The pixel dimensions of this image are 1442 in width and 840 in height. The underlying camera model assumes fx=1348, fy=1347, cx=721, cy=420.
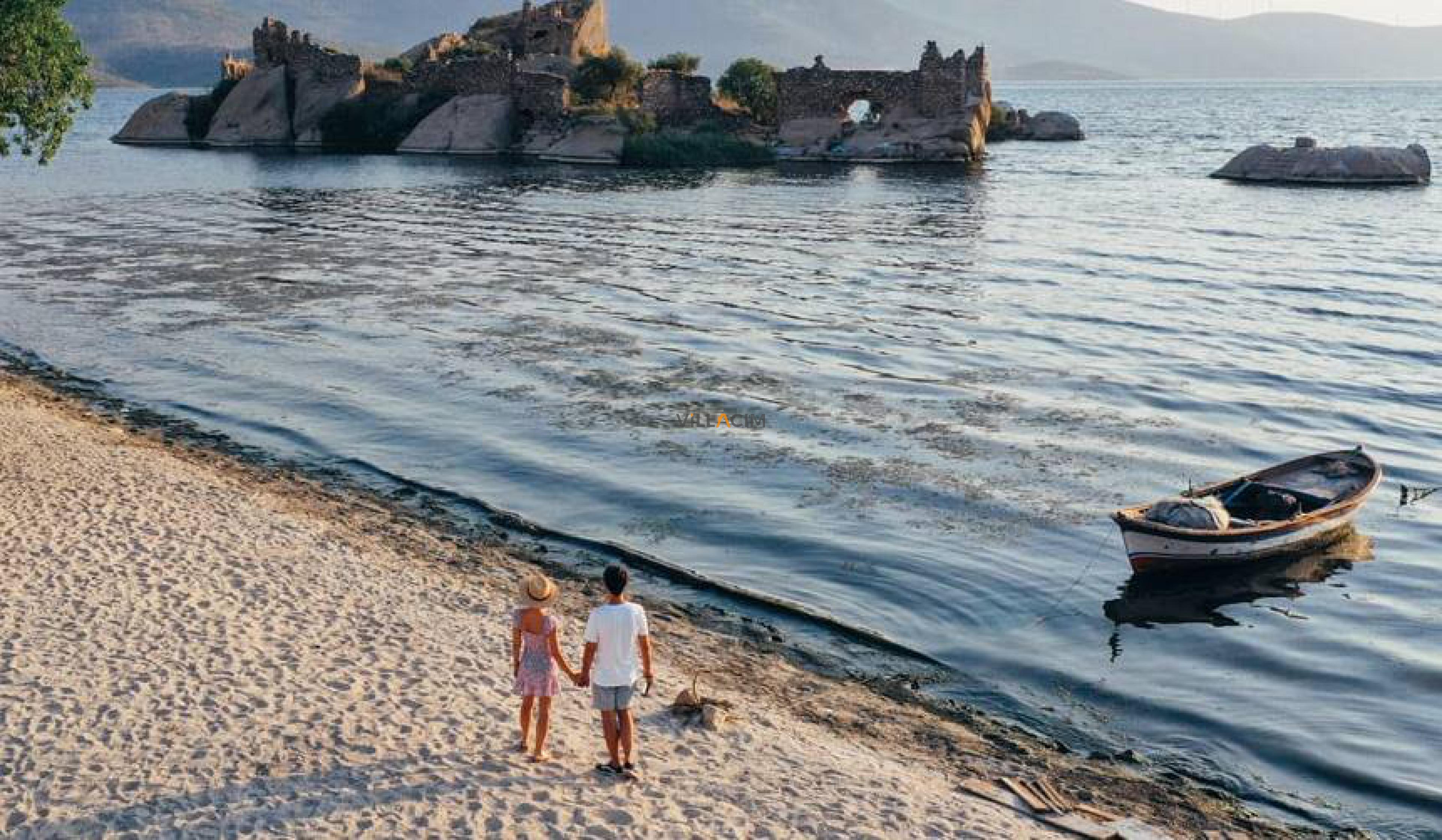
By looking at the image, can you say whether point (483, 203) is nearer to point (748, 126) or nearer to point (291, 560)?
point (748, 126)

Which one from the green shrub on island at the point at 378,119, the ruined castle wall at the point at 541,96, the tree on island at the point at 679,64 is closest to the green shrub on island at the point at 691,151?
the ruined castle wall at the point at 541,96

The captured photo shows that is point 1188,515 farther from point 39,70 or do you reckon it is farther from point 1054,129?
point 1054,129

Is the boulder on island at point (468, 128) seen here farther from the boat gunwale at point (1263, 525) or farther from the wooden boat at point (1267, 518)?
the wooden boat at point (1267, 518)

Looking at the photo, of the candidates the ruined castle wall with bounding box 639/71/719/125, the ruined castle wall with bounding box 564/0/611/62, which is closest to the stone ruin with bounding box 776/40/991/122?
the ruined castle wall with bounding box 639/71/719/125

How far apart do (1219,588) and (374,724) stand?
13.0m

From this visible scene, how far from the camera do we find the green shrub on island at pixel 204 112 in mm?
111750

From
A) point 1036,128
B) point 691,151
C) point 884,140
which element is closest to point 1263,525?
point 691,151

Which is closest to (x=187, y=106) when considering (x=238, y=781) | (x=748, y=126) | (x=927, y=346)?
(x=748, y=126)

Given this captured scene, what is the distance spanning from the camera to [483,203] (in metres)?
68.2

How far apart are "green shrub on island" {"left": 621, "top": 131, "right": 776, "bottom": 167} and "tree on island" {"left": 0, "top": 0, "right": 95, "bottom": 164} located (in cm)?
6344

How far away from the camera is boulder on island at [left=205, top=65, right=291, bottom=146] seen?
10781cm

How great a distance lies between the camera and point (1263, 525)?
20734 mm

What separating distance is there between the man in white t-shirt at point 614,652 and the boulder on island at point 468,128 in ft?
298

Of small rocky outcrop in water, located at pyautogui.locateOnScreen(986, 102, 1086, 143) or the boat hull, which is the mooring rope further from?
small rocky outcrop in water, located at pyautogui.locateOnScreen(986, 102, 1086, 143)
